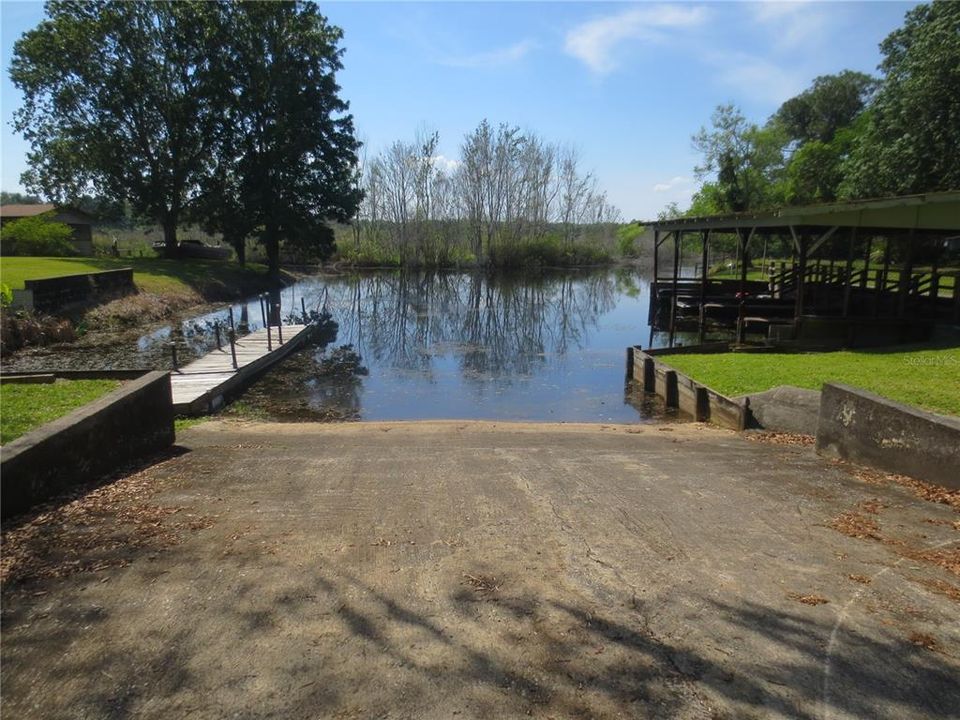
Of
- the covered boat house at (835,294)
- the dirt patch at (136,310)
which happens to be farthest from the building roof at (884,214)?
the dirt patch at (136,310)

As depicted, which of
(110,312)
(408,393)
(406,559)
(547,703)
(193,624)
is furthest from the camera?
(110,312)

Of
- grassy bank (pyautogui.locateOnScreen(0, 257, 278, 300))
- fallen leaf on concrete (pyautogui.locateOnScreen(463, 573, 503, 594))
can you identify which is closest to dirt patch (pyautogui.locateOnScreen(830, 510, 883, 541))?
fallen leaf on concrete (pyautogui.locateOnScreen(463, 573, 503, 594))

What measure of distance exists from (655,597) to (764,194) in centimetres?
5610

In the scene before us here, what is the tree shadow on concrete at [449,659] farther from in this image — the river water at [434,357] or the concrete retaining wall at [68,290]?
the concrete retaining wall at [68,290]

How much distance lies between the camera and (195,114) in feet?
127

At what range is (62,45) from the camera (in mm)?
34750

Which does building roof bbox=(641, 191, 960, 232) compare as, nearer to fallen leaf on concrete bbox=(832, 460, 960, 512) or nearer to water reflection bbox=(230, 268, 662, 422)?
water reflection bbox=(230, 268, 662, 422)

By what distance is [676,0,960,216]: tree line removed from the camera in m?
28.5

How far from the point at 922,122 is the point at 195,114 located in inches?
1538

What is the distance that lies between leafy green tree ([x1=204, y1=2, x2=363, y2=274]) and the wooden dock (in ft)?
67.0

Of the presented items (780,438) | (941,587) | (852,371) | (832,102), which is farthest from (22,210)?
(832,102)

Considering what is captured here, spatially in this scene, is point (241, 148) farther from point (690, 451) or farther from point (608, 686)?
point (608, 686)

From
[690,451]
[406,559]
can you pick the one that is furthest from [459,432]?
[406,559]

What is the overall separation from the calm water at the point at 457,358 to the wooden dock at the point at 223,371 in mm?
455
